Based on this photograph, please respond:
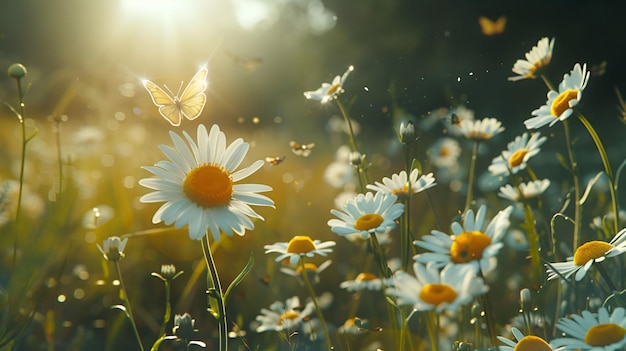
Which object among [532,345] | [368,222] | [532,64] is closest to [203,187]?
[368,222]

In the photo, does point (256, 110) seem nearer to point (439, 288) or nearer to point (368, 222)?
point (368, 222)

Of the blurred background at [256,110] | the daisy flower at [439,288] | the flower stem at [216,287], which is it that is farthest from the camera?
the blurred background at [256,110]

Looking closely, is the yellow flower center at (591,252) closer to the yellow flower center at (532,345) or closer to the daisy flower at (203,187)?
the yellow flower center at (532,345)

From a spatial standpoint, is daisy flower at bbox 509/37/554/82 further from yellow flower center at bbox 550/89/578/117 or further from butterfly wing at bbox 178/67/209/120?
butterfly wing at bbox 178/67/209/120

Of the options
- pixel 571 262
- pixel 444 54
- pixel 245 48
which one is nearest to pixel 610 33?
pixel 444 54

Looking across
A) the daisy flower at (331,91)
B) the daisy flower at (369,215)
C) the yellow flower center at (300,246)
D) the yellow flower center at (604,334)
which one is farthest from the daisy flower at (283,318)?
the yellow flower center at (604,334)

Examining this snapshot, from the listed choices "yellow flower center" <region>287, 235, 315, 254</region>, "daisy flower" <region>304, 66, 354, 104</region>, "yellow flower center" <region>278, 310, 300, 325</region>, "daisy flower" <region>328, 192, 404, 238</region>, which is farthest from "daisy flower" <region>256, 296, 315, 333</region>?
"daisy flower" <region>304, 66, 354, 104</region>
